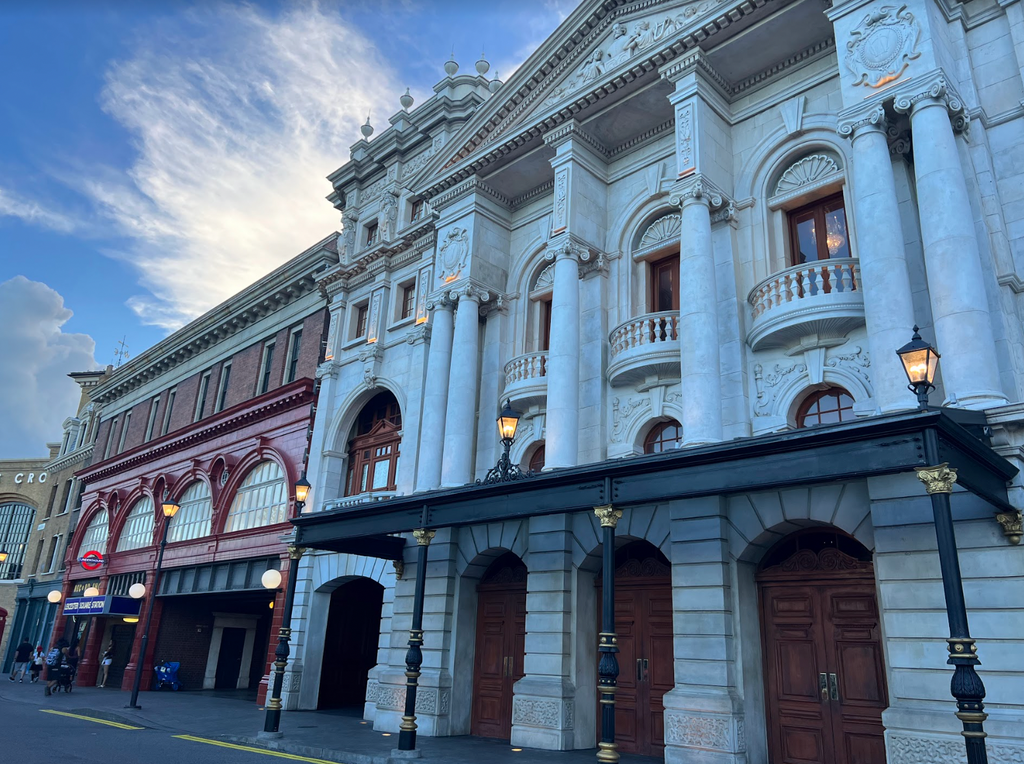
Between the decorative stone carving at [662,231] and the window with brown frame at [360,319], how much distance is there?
12.1 m

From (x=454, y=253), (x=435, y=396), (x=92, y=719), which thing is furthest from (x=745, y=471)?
(x=92, y=719)

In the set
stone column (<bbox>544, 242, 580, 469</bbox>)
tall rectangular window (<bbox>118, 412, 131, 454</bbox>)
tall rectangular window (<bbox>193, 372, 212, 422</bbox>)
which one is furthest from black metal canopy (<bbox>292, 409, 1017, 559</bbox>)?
tall rectangular window (<bbox>118, 412, 131, 454</bbox>)

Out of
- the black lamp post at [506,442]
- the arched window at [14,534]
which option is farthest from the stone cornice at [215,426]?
the black lamp post at [506,442]

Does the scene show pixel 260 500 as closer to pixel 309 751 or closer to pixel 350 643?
pixel 350 643

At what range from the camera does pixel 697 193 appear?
16.0m

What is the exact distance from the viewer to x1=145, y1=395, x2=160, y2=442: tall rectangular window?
133 ft

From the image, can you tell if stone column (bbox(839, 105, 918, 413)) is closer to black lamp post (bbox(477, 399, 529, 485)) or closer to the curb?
black lamp post (bbox(477, 399, 529, 485))

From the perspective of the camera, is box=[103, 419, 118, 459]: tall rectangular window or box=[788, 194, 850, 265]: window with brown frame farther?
box=[103, 419, 118, 459]: tall rectangular window

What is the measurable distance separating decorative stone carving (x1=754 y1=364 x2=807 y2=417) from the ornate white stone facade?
0.16 feet

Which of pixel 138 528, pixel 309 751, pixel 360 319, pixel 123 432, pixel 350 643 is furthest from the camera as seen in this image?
Result: pixel 123 432


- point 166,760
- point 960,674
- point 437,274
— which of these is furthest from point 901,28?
point 166,760

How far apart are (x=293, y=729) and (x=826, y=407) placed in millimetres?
14143

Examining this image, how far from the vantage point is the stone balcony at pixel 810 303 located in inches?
548

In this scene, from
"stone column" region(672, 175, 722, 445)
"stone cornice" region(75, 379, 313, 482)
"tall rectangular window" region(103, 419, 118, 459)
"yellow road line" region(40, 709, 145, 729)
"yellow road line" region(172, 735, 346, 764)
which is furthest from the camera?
"tall rectangular window" region(103, 419, 118, 459)
